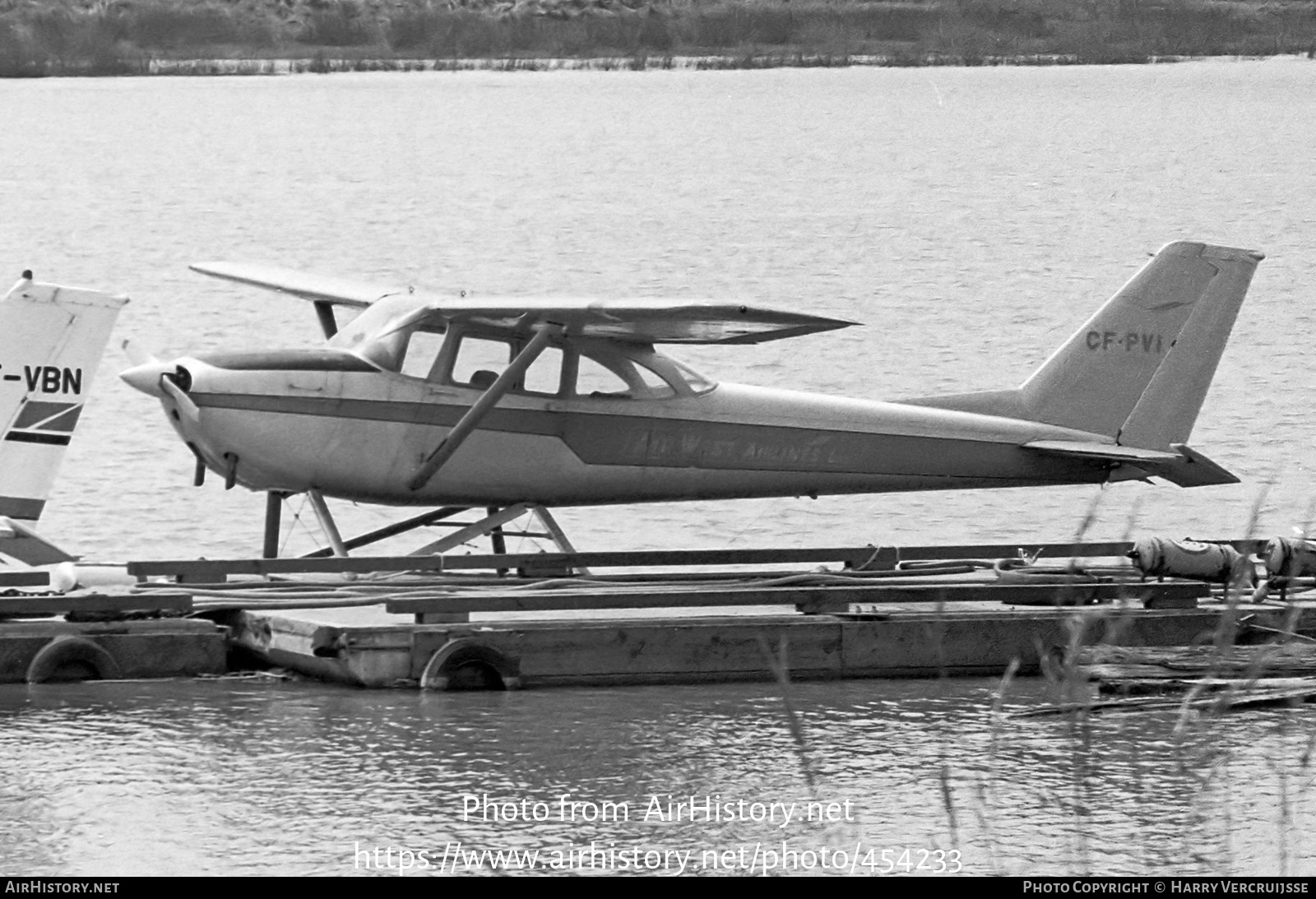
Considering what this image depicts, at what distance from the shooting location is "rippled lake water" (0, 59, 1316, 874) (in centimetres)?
794

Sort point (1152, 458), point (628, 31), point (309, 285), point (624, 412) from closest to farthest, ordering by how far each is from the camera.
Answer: point (624, 412)
point (1152, 458)
point (309, 285)
point (628, 31)

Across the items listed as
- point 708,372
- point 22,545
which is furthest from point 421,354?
point 708,372

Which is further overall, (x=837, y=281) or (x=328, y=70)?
(x=328, y=70)

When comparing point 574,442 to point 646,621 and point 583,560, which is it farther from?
point 646,621

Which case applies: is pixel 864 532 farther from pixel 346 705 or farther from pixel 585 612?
pixel 346 705

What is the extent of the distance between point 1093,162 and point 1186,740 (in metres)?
63.1

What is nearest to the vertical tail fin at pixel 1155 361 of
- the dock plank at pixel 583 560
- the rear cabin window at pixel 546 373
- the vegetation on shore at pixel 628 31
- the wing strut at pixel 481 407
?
the dock plank at pixel 583 560

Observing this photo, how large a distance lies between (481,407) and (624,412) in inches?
33.3

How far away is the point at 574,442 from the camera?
38.7 feet

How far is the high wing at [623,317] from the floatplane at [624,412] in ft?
0.05

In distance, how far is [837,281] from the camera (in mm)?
38281

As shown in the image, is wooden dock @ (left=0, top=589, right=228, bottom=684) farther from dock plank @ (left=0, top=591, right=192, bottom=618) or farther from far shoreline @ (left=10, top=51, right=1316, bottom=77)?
far shoreline @ (left=10, top=51, right=1316, bottom=77)

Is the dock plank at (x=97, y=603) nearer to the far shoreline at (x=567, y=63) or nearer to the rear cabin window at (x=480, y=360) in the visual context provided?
the rear cabin window at (x=480, y=360)

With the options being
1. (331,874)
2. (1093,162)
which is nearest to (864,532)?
(331,874)
